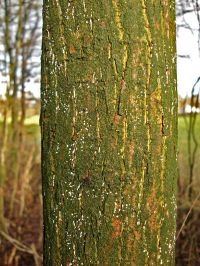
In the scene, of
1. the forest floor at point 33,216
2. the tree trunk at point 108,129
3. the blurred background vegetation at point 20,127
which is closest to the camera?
the tree trunk at point 108,129

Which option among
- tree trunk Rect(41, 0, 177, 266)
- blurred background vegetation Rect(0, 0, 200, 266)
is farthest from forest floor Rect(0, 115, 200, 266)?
tree trunk Rect(41, 0, 177, 266)

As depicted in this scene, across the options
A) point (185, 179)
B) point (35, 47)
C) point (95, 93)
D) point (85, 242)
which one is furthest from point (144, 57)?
point (35, 47)

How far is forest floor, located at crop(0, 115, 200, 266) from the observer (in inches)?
154

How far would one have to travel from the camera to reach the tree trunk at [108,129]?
1.44 metres

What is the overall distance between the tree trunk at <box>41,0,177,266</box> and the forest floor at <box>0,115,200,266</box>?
1.81 meters

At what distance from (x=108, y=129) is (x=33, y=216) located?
500cm

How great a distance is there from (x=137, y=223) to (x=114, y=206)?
0.08m

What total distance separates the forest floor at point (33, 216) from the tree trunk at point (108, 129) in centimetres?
181

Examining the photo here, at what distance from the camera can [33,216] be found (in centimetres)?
627

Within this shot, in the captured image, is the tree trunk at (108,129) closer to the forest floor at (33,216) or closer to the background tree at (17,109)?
the forest floor at (33,216)

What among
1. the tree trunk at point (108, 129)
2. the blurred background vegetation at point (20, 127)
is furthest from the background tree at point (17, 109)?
the tree trunk at point (108, 129)

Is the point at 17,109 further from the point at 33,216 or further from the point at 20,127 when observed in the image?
the point at 33,216

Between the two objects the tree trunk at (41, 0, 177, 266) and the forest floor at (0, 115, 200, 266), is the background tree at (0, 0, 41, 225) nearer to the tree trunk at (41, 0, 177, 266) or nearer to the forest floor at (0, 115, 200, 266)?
the forest floor at (0, 115, 200, 266)

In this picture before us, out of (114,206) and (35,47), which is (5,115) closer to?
(35,47)
